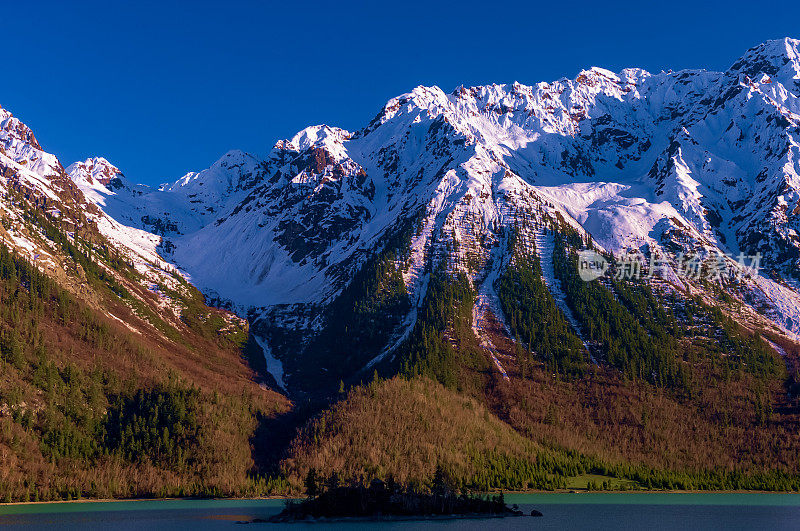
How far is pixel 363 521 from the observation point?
7534 inches

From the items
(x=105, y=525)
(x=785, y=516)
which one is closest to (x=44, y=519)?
(x=105, y=525)

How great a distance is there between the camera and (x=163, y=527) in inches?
6452

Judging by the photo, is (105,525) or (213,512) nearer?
(105,525)

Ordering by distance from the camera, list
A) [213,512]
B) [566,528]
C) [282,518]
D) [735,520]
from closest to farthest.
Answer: [566,528] → [735,520] → [282,518] → [213,512]

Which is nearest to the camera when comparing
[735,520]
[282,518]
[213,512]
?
[735,520]

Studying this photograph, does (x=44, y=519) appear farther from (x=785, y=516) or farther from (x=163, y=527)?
(x=785, y=516)

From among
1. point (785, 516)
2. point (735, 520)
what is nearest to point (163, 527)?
point (735, 520)

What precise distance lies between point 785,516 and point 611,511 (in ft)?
118

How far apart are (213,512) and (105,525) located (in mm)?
34188

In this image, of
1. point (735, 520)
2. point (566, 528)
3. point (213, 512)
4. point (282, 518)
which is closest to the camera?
point (566, 528)

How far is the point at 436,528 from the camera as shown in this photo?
170 m

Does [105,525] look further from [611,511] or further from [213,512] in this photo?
[611,511]

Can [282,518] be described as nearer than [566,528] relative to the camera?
No

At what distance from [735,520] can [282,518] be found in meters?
93.2
